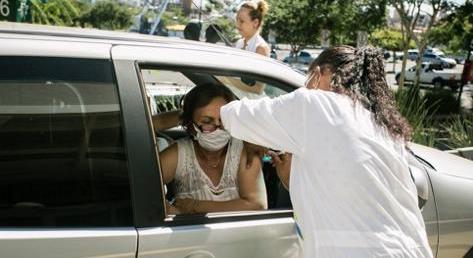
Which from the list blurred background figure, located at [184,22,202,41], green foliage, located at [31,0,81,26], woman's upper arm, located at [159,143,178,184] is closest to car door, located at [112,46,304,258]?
woman's upper arm, located at [159,143,178,184]

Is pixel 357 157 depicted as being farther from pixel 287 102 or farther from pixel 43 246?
pixel 43 246

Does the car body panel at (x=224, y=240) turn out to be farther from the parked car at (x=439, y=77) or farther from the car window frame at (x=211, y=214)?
the parked car at (x=439, y=77)

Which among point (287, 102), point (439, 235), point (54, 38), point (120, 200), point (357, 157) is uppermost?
point (54, 38)

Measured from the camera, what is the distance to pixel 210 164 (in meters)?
2.52

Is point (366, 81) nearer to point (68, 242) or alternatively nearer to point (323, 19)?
point (68, 242)

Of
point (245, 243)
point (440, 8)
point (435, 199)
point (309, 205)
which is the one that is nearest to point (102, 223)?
point (245, 243)

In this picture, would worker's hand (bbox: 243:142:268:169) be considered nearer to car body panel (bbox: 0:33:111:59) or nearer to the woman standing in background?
car body panel (bbox: 0:33:111:59)

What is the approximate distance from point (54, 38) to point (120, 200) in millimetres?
610

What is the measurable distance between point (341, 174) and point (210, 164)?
0.85 m

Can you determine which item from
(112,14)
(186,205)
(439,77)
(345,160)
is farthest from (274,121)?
(112,14)

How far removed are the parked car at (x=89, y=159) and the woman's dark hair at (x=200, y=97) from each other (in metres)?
0.36

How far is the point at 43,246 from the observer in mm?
1712

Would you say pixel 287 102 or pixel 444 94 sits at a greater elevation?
pixel 287 102

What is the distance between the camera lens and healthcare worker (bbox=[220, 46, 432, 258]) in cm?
182
